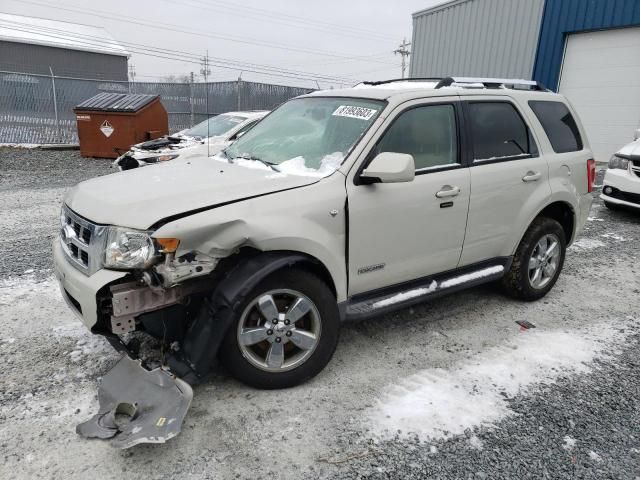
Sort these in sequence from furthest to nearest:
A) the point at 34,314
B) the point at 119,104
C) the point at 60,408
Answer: the point at 119,104, the point at 34,314, the point at 60,408

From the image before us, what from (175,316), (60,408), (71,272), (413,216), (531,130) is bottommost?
(60,408)

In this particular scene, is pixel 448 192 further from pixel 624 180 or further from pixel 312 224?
pixel 624 180

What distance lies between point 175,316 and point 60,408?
33.2 inches

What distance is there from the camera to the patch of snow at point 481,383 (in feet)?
9.29

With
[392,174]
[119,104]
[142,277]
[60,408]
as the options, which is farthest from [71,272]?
[119,104]

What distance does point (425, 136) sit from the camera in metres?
3.62

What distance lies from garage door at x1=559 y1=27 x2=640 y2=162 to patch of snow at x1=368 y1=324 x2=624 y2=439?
11.4 meters

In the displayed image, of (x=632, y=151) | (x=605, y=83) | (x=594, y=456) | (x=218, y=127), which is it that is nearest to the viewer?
(x=594, y=456)

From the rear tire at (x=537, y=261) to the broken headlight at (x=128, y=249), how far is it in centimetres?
315

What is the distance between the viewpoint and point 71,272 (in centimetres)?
288

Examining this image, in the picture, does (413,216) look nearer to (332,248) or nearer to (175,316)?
(332,248)

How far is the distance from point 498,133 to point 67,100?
15.2 meters

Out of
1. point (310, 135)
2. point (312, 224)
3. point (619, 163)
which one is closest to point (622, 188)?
point (619, 163)

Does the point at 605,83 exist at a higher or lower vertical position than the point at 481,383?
higher
